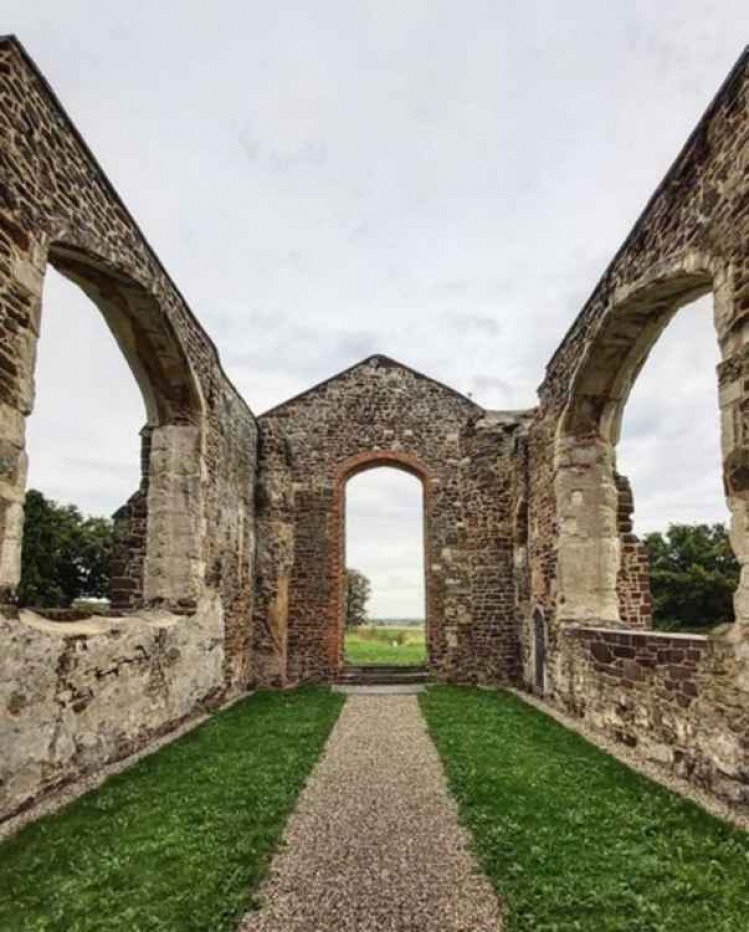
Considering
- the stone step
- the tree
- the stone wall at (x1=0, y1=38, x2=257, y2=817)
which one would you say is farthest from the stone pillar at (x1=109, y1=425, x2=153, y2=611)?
the tree

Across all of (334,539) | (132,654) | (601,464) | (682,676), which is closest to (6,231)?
(132,654)

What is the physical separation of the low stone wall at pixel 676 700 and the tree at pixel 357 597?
25.4 metres

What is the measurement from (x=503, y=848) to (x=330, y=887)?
104cm

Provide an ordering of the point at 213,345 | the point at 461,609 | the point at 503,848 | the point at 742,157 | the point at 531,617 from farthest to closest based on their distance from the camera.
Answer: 1. the point at 461,609
2. the point at 531,617
3. the point at 213,345
4. the point at 742,157
5. the point at 503,848

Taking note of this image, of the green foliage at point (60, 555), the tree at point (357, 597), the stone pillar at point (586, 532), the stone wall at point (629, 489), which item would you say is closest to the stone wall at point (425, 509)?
the stone wall at point (629, 489)

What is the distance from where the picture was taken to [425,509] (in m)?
12.2

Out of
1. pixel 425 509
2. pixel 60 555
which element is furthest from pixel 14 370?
pixel 60 555

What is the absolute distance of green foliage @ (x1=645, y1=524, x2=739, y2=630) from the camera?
19891mm

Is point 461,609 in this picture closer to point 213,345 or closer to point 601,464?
point 601,464

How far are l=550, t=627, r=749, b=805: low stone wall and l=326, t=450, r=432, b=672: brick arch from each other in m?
4.55

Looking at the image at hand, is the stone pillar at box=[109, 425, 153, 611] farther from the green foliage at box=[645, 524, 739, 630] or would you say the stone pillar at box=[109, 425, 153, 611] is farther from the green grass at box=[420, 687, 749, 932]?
the green foliage at box=[645, 524, 739, 630]

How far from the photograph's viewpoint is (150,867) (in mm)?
3223

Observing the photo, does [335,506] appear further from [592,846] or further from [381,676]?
[592,846]

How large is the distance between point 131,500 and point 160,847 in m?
5.39
